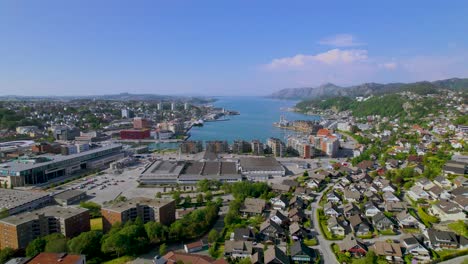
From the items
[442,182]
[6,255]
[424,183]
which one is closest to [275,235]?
[6,255]

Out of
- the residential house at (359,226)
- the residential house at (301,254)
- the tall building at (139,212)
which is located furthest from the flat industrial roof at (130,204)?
the residential house at (359,226)

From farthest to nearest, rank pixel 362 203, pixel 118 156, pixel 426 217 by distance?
1. pixel 118 156
2. pixel 362 203
3. pixel 426 217

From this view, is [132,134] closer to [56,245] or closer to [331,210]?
[56,245]

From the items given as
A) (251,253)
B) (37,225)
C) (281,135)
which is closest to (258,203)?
(251,253)

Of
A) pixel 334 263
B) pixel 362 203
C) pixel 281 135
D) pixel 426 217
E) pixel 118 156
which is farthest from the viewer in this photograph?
pixel 281 135

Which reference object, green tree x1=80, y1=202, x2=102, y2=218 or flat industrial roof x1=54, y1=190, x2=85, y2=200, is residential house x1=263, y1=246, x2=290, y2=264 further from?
flat industrial roof x1=54, y1=190, x2=85, y2=200

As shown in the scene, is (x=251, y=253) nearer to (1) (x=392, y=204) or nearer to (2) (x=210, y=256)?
(2) (x=210, y=256)
